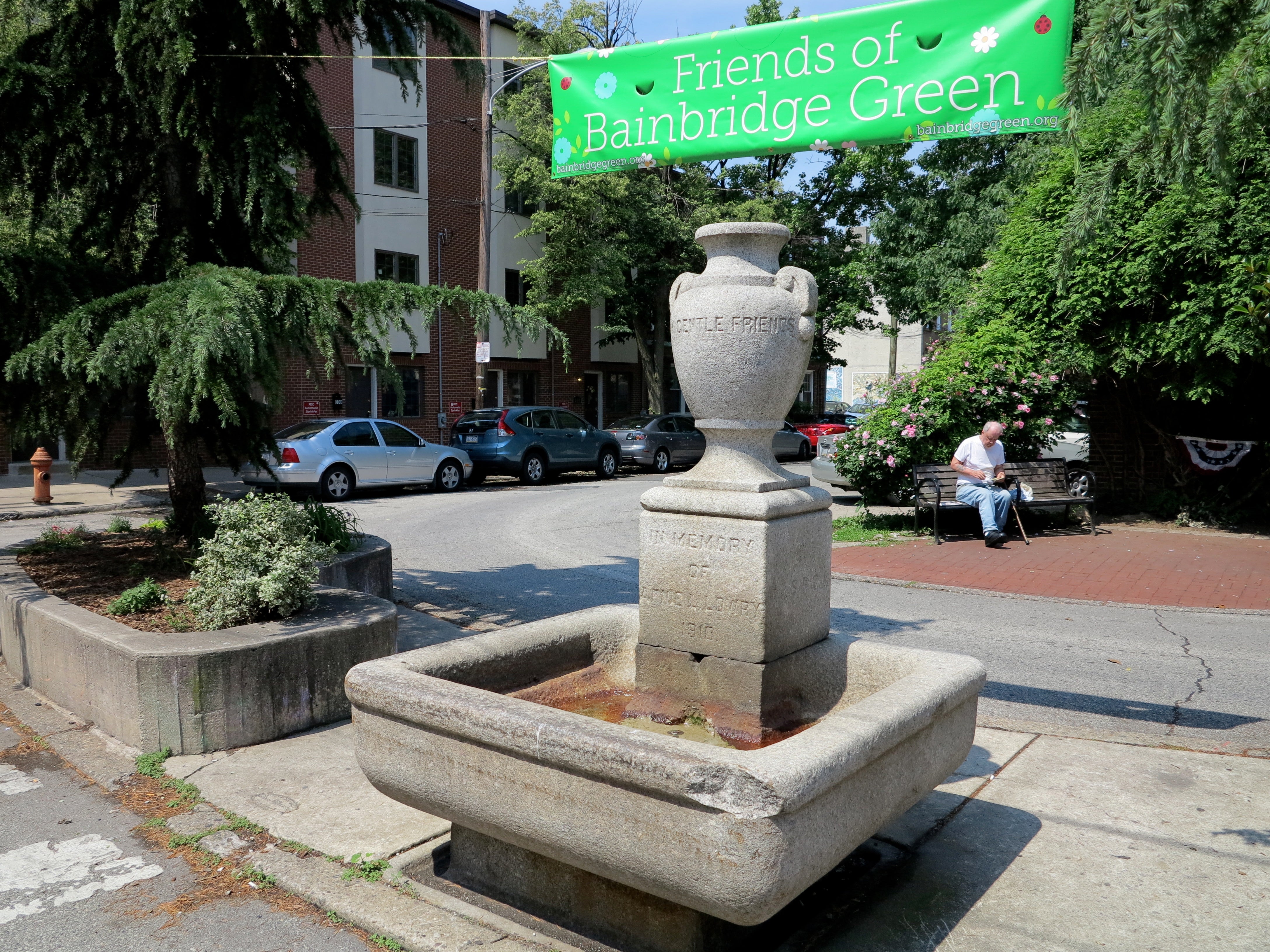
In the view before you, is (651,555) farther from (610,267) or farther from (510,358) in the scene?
(510,358)

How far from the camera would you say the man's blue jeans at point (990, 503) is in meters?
Answer: 11.2

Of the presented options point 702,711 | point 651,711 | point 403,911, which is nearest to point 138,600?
point 403,911

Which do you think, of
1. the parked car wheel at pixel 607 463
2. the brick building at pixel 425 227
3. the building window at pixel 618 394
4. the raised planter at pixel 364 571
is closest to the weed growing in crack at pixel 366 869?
the raised planter at pixel 364 571

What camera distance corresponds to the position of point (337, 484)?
16891 millimetres

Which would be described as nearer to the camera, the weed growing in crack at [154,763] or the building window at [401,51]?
the weed growing in crack at [154,763]

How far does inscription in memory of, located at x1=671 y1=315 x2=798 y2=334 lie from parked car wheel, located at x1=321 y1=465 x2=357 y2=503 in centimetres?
1382

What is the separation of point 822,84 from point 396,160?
23824mm

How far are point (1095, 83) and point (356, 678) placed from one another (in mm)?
3137

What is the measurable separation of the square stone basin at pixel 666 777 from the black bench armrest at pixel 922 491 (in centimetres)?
795

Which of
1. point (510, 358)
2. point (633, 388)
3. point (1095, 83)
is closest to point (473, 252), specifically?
point (510, 358)

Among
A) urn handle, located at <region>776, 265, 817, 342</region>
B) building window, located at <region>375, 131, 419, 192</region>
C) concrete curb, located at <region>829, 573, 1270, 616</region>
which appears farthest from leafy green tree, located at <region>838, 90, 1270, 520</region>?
building window, located at <region>375, 131, 419, 192</region>

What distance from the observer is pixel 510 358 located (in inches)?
1172

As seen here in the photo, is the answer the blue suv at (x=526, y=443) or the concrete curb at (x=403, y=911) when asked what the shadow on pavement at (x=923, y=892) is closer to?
the concrete curb at (x=403, y=911)

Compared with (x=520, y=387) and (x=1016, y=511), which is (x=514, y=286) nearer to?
(x=520, y=387)
